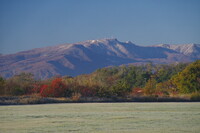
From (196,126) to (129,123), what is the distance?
3084 mm

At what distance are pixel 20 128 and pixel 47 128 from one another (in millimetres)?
1105

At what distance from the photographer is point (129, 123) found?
18578 mm

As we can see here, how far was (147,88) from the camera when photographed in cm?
4681

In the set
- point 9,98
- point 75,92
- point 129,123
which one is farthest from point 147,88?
point 129,123

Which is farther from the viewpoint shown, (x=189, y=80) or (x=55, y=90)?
(x=189, y=80)

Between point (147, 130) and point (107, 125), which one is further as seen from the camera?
point (107, 125)

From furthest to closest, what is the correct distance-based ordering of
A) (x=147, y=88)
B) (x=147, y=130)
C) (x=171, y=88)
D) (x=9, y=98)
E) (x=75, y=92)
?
(x=171, y=88)
(x=147, y=88)
(x=75, y=92)
(x=9, y=98)
(x=147, y=130)

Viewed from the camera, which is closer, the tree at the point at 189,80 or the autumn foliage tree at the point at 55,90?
the autumn foliage tree at the point at 55,90

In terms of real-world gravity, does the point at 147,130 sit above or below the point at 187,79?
below

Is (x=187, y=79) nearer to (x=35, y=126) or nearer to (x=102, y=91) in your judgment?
(x=102, y=91)

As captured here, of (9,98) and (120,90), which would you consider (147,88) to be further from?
(9,98)

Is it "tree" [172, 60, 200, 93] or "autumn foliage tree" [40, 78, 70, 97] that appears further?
"tree" [172, 60, 200, 93]

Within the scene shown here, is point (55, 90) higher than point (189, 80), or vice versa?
point (189, 80)

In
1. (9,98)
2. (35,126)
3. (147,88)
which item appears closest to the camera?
(35,126)
